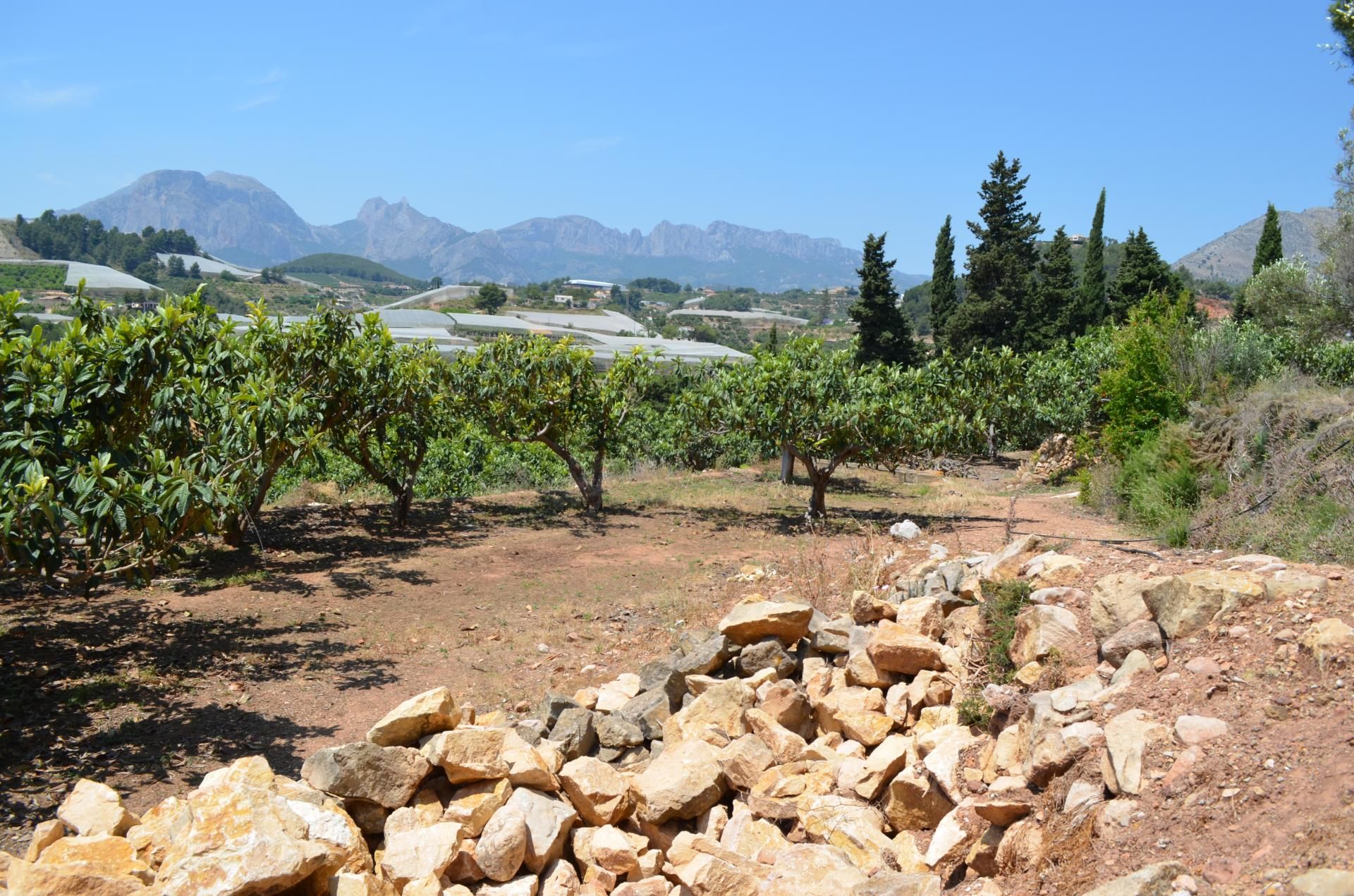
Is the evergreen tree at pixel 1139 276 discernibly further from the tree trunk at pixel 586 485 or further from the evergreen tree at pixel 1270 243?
the tree trunk at pixel 586 485

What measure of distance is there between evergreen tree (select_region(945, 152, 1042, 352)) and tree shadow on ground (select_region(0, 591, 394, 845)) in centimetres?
4036

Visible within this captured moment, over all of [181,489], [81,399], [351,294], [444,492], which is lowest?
[444,492]

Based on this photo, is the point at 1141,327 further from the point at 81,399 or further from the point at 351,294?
the point at 351,294

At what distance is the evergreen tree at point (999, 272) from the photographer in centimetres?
4609

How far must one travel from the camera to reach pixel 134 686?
8.45m

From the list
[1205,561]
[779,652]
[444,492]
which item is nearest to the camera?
[1205,561]

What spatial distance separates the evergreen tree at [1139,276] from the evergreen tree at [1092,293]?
5.01 feet

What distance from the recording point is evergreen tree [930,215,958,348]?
172 feet

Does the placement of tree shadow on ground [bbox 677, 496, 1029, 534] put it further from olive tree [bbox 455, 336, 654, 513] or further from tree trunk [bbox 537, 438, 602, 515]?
olive tree [bbox 455, 336, 654, 513]

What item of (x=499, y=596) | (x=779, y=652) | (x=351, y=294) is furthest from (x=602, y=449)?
(x=351, y=294)

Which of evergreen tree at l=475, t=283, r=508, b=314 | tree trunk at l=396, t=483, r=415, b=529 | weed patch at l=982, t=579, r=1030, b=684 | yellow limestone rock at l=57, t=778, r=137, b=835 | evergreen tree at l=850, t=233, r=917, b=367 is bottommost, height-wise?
tree trunk at l=396, t=483, r=415, b=529

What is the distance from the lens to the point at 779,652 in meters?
8.39

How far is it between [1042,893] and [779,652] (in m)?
3.93

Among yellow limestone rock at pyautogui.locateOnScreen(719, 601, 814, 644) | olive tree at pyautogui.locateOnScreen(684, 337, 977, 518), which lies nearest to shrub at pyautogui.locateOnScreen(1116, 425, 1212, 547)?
olive tree at pyautogui.locateOnScreen(684, 337, 977, 518)
